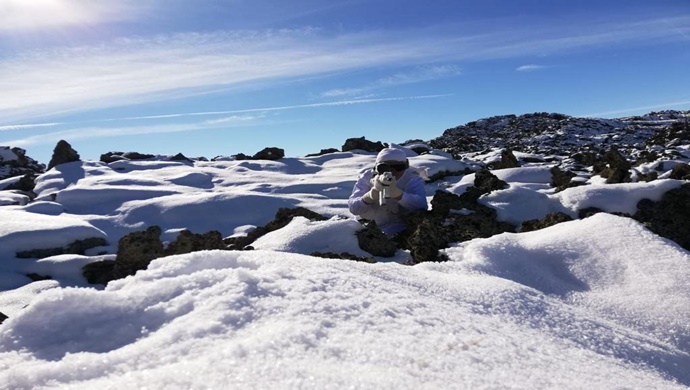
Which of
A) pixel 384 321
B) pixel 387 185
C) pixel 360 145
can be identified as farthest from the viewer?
pixel 360 145

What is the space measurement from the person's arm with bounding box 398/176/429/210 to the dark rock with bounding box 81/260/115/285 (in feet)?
12.4

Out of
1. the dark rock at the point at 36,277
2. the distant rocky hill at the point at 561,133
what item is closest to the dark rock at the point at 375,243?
the dark rock at the point at 36,277

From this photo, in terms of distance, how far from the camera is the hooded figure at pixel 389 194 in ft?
20.9

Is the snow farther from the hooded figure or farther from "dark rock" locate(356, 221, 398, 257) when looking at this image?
the hooded figure

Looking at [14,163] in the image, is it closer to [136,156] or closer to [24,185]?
[136,156]

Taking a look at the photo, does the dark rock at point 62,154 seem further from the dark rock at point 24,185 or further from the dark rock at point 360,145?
the dark rock at point 360,145

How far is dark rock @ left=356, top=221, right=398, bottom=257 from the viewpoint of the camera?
202 inches

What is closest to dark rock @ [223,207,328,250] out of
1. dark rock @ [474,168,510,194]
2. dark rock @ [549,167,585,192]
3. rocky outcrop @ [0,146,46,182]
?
dark rock @ [474,168,510,194]

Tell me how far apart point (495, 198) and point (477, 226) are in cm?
151

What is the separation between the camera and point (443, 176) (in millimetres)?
12914

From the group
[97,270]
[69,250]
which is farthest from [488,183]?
[69,250]

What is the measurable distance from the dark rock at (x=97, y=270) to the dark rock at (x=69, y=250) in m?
1.21

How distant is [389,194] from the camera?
20.8ft

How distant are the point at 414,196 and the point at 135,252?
359 cm
